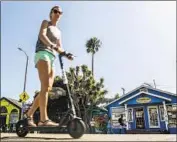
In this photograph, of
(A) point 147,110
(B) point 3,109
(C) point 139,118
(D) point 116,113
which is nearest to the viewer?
(A) point 147,110

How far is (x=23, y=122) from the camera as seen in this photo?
12.7ft

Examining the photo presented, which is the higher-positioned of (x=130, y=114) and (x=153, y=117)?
(x=130, y=114)

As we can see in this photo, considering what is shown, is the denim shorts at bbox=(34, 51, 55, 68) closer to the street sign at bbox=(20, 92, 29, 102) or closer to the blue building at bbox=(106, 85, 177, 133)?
the street sign at bbox=(20, 92, 29, 102)

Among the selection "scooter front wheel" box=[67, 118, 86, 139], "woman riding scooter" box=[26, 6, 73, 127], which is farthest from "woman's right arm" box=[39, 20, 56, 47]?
"scooter front wheel" box=[67, 118, 86, 139]

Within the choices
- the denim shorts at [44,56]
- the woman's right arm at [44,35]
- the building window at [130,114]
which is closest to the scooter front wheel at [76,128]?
the denim shorts at [44,56]

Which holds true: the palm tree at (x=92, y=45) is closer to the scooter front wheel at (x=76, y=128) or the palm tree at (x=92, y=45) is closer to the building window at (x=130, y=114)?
the building window at (x=130, y=114)

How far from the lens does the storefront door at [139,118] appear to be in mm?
26312

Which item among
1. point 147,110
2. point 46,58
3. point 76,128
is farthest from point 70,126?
point 147,110

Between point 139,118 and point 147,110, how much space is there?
4.07 feet

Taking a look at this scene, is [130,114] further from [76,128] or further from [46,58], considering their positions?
[76,128]

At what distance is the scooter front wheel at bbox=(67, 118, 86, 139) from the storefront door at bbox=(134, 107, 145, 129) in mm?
24204

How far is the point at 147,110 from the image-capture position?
26.6 meters

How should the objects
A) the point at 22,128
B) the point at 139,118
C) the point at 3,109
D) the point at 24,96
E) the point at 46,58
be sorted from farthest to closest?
the point at 3,109 < the point at 139,118 < the point at 24,96 < the point at 22,128 < the point at 46,58

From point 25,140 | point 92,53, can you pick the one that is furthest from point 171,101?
point 25,140
